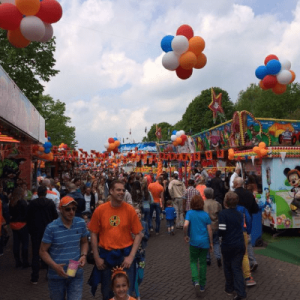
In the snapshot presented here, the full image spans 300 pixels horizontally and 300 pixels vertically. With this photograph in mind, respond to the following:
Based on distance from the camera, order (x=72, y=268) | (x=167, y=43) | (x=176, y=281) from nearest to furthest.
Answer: (x=72, y=268) < (x=176, y=281) < (x=167, y=43)

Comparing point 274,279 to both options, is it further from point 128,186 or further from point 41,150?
Result: point 41,150

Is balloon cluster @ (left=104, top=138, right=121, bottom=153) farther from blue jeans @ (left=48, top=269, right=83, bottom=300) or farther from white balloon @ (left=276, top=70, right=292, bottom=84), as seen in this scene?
blue jeans @ (left=48, top=269, right=83, bottom=300)

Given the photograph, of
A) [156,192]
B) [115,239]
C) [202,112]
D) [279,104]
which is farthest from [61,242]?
[202,112]

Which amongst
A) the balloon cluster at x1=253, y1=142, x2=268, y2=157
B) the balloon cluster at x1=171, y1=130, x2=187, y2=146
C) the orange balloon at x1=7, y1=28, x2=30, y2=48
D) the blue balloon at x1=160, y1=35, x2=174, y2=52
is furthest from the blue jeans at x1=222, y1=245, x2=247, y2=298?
the balloon cluster at x1=171, y1=130, x2=187, y2=146

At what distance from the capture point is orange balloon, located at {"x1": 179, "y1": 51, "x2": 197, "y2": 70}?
6520mm

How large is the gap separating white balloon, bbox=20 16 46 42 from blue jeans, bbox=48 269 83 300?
3.42 meters

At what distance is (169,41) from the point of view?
6.79m

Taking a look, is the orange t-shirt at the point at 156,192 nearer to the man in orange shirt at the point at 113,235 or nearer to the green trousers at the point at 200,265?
the green trousers at the point at 200,265

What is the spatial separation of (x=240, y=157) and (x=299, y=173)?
2.35m

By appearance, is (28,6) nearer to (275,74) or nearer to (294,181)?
(275,74)

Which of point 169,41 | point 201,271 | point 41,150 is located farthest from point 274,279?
point 41,150

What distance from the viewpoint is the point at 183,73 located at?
274 inches

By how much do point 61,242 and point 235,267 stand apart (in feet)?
8.47

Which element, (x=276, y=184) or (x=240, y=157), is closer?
(x=276, y=184)
